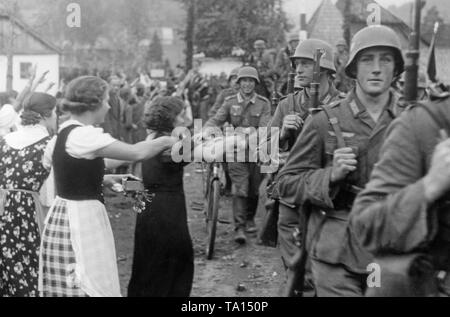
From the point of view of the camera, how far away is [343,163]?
12.1 feet

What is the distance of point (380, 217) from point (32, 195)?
351 cm

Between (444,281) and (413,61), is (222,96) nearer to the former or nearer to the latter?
(413,61)

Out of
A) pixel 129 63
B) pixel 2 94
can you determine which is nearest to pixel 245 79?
pixel 2 94

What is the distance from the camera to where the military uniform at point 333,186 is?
12.5 feet

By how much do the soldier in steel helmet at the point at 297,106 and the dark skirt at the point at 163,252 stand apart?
85cm

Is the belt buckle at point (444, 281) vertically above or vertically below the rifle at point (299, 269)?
above

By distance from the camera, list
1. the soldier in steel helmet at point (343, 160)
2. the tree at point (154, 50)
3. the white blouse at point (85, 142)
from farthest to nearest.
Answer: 1. the tree at point (154, 50)
2. the white blouse at point (85, 142)
3. the soldier in steel helmet at point (343, 160)

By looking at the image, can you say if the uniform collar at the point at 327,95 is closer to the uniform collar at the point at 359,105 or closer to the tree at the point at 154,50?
the uniform collar at the point at 359,105

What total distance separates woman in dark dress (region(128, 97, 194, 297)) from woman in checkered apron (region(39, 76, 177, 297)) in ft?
2.77

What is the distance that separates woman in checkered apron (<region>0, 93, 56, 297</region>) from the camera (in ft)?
17.6

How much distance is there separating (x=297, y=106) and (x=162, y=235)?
1.81m

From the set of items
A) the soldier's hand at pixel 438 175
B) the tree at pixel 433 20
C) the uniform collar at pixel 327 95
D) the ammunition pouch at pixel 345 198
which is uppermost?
the tree at pixel 433 20

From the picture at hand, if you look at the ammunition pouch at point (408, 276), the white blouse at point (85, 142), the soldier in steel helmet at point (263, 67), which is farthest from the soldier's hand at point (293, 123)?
the soldier in steel helmet at point (263, 67)

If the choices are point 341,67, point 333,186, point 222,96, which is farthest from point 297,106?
point 341,67
